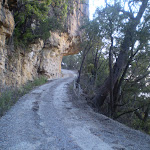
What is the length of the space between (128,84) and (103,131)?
279 inches

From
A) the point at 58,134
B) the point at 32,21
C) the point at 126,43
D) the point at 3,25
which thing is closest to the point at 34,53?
the point at 32,21

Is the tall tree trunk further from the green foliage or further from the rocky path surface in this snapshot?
the green foliage

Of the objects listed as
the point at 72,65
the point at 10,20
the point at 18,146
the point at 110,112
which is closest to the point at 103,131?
the point at 18,146

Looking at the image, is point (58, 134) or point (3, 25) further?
point (3, 25)

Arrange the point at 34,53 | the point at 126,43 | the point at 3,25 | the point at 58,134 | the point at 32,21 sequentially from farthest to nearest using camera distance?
the point at 34,53
the point at 32,21
the point at 3,25
the point at 126,43
the point at 58,134

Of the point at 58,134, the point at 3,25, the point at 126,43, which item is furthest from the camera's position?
the point at 3,25

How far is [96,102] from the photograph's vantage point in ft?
35.7

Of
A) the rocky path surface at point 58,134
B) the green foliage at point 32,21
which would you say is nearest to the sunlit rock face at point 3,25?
the green foliage at point 32,21

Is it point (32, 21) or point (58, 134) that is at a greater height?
point (32, 21)

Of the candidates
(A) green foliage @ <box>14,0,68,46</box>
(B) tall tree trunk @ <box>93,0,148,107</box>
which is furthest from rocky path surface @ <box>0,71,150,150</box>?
(A) green foliage @ <box>14,0,68,46</box>

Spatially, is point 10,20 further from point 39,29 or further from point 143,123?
point 143,123

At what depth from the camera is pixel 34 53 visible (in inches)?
685

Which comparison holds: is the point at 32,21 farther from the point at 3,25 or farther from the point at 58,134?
the point at 58,134

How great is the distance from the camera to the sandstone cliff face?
955cm
